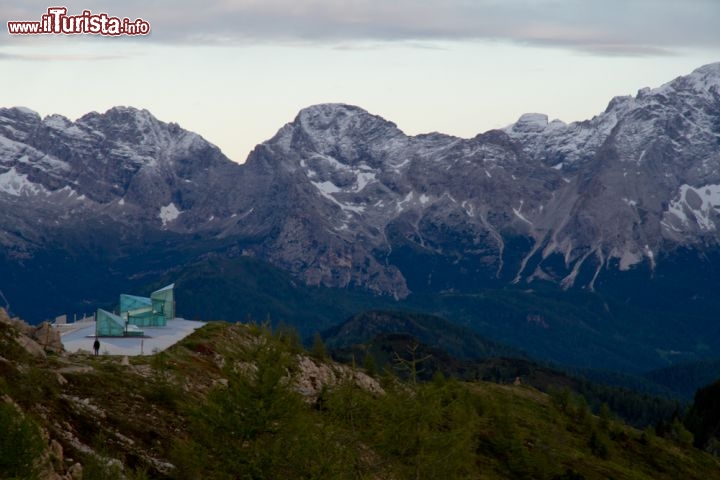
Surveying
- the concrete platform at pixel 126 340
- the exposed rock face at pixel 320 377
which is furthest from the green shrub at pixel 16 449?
the concrete platform at pixel 126 340

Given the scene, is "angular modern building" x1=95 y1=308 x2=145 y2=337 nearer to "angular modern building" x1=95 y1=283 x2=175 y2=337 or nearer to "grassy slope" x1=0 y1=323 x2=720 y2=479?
"angular modern building" x1=95 y1=283 x2=175 y2=337

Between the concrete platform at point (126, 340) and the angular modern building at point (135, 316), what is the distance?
1.48 metres

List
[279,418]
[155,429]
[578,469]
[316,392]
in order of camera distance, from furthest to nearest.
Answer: [578,469] → [316,392] → [155,429] → [279,418]

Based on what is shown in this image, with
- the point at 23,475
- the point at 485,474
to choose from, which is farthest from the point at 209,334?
the point at 23,475

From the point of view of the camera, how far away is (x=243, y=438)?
73438 millimetres

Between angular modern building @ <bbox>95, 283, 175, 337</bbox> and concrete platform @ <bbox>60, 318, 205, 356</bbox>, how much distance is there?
4.86ft

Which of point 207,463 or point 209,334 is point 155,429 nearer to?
point 207,463

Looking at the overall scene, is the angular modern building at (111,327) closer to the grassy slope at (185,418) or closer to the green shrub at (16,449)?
the grassy slope at (185,418)

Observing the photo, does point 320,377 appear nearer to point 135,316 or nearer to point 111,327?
point 111,327

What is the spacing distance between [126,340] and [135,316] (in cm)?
2261

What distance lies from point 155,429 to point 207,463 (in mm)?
14639

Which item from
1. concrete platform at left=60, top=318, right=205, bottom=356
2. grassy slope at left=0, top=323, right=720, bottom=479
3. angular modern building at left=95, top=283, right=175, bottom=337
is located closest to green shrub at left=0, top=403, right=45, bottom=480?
grassy slope at left=0, top=323, right=720, bottom=479

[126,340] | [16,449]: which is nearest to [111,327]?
[126,340]

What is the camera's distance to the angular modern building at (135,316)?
152875mm
